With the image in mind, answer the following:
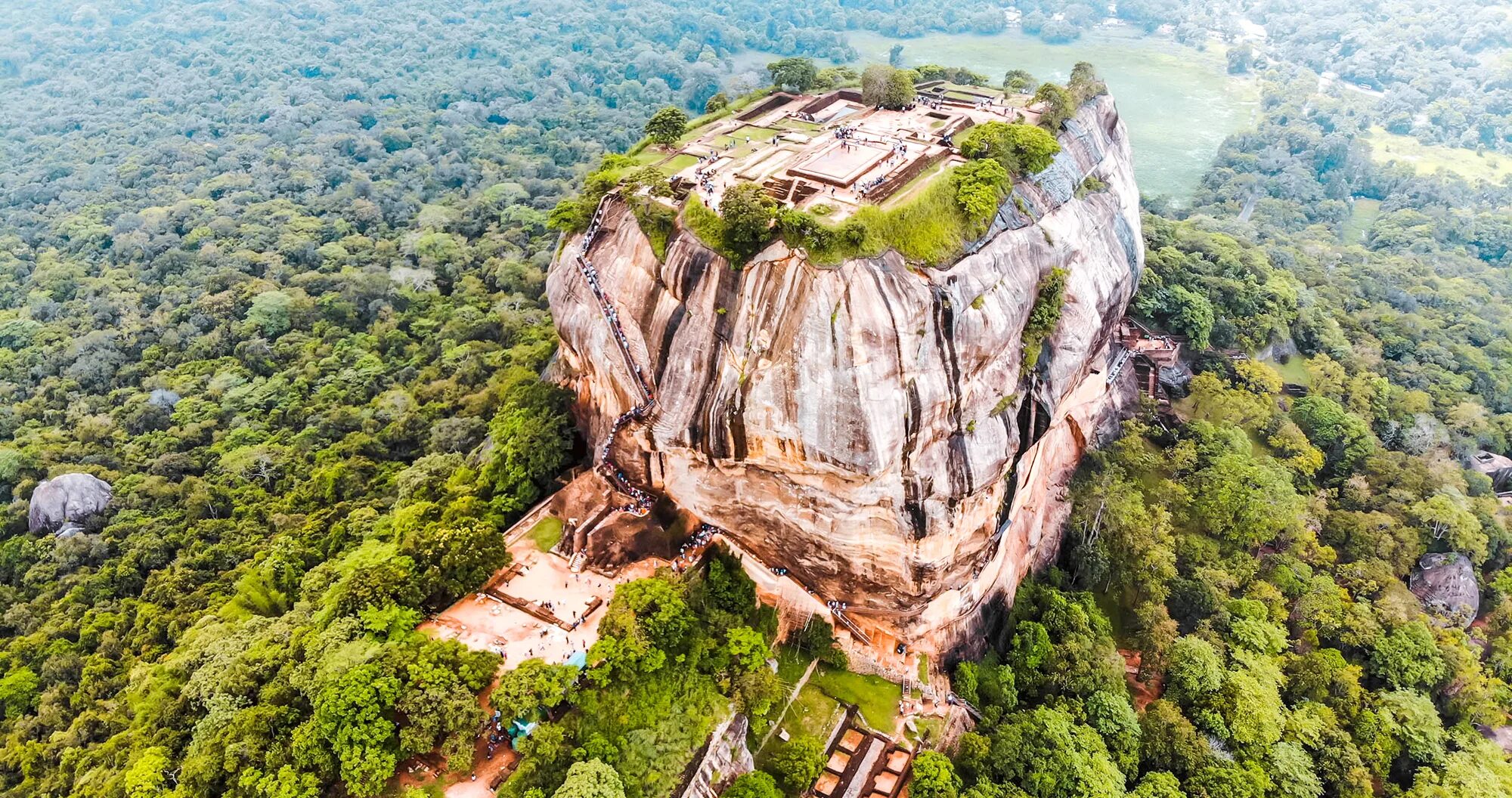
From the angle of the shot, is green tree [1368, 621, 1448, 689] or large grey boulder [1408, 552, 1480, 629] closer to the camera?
green tree [1368, 621, 1448, 689]

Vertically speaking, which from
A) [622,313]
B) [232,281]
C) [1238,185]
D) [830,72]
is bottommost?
[1238,185]

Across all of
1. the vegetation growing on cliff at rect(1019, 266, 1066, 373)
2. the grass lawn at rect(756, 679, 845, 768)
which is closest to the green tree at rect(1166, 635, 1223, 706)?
the vegetation growing on cliff at rect(1019, 266, 1066, 373)

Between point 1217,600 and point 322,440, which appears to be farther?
point 322,440

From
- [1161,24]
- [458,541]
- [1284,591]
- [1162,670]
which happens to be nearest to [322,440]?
[458,541]

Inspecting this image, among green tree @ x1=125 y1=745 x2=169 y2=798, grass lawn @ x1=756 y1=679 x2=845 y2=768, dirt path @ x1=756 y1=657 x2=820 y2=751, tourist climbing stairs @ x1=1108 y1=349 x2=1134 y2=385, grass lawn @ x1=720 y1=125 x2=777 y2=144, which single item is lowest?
grass lawn @ x1=756 y1=679 x2=845 y2=768

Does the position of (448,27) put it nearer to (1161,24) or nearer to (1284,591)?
(1161,24)

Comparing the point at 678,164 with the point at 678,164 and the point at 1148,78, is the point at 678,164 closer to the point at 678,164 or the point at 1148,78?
the point at 678,164

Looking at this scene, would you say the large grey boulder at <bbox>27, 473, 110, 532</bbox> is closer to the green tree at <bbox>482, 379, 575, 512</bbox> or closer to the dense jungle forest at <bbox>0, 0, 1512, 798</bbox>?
the dense jungle forest at <bbox>0, 0, 1512, 798</bbox>
